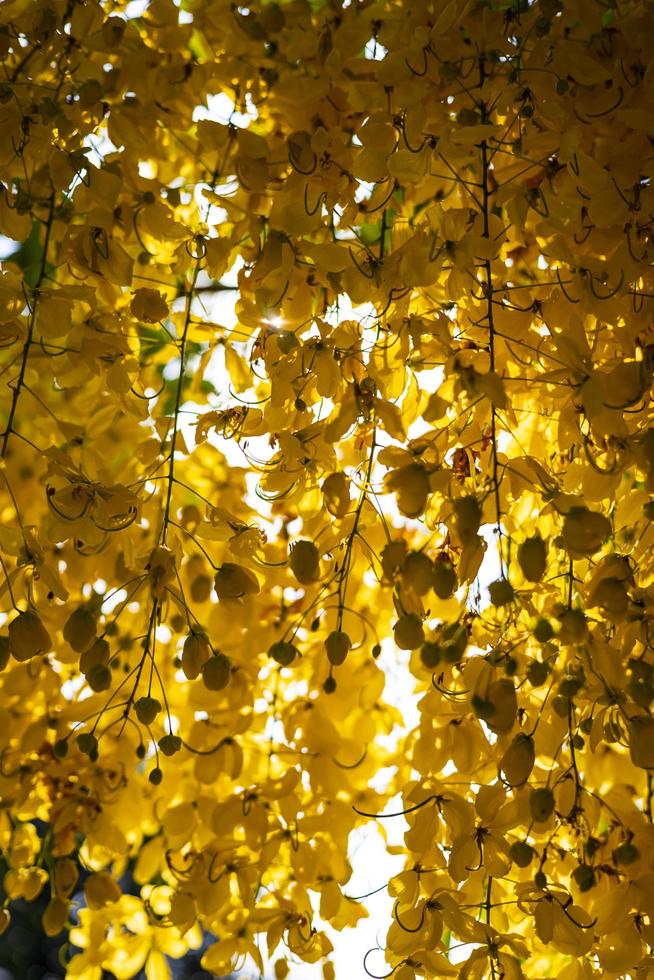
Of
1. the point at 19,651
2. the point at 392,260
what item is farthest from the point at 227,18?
the point at 19,651

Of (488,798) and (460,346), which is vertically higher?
(460,346)

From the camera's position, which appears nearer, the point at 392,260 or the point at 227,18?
the point at 392,260

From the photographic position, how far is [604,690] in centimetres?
45

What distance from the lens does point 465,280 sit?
1.61ft

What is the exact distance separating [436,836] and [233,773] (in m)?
0.17

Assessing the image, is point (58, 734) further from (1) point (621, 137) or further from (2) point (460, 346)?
(1) point (621, 137)

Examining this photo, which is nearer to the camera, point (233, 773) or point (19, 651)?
point (19, 651)

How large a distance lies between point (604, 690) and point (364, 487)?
0.49 ft

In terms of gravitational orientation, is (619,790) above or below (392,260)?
below

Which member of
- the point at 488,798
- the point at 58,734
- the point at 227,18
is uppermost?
the point at 227,18

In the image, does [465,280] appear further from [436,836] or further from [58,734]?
[58,734]

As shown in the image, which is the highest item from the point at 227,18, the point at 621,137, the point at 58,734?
the point at 227,18

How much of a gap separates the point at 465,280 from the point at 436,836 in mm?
289

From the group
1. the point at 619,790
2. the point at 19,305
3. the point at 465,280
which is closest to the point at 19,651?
the point at 19,305
